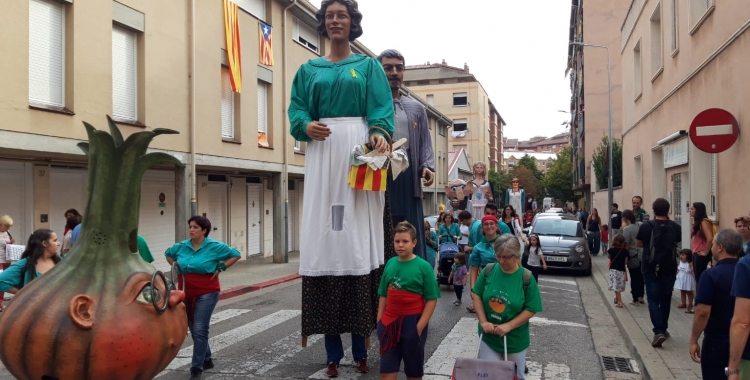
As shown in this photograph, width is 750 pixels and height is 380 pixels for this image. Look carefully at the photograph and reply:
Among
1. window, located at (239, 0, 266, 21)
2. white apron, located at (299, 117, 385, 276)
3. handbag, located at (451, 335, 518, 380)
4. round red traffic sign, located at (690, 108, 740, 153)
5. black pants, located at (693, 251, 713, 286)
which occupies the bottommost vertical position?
handbag, located at (451, 335, 518, 380)

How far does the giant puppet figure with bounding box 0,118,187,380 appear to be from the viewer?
2875 mm

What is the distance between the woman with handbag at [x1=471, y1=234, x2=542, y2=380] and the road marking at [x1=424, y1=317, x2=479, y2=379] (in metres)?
1.14

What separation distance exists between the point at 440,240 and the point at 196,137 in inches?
258

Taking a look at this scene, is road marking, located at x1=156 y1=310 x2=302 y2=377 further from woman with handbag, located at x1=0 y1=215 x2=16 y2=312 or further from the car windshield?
the car windshield

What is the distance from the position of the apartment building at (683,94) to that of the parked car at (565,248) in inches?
88.0

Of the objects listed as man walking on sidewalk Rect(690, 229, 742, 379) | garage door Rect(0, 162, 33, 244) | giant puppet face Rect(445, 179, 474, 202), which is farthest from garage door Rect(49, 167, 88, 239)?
man walking on sidewalk Rect(690, 229, 742, 379)

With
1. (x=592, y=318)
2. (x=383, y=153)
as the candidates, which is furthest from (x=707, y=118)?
(x=383, y=153)

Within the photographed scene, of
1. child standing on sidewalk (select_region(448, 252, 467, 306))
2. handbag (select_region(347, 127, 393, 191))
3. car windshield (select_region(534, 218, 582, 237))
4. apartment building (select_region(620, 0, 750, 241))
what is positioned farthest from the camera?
car windshield (select_region(534, 218, 582, 237))

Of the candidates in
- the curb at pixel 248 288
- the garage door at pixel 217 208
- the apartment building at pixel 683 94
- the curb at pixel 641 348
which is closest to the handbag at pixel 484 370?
the curb at pixel 641 348

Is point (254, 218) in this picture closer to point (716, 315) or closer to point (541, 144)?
point (716, 315)

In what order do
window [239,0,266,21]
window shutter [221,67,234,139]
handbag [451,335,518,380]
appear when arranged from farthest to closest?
window [239,0,266,21] < window shutter [221,67,234,139] < handbag [451,335,518,380]

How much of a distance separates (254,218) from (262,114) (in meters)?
3.72

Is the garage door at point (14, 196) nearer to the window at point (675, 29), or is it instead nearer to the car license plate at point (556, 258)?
the car license plate at point (556, 258)

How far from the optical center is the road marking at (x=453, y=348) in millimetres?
6062
